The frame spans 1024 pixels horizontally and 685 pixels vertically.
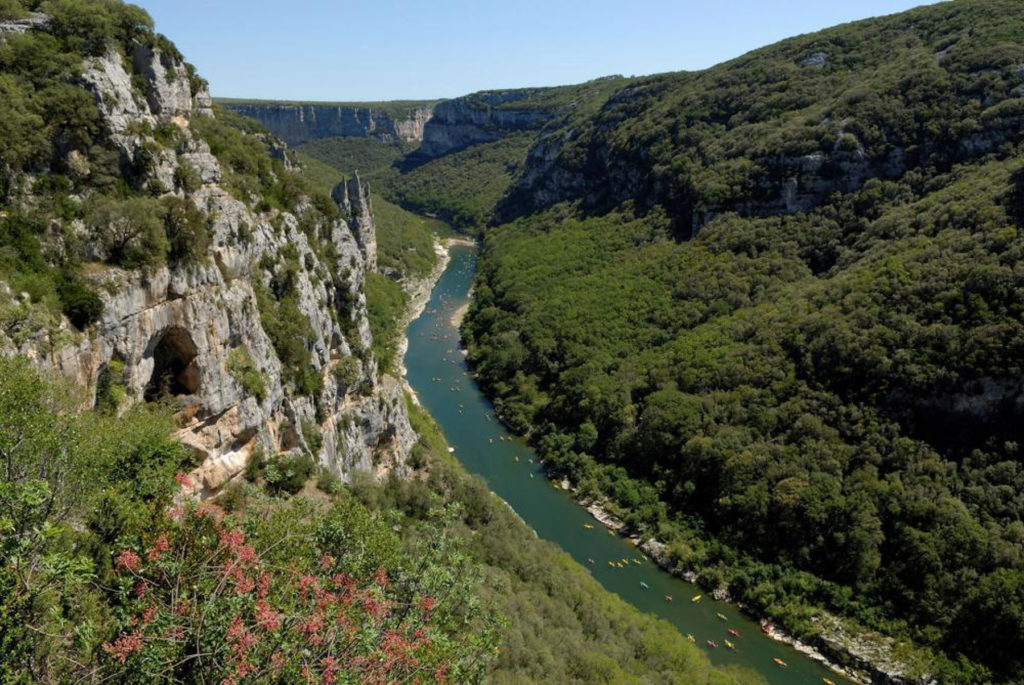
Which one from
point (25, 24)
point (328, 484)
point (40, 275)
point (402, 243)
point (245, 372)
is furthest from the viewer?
point (402, 243)

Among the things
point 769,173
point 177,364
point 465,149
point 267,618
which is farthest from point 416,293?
point 465,149

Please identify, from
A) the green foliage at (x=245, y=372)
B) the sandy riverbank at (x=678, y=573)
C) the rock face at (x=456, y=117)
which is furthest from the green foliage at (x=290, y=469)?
the rock face at (x=456, y=117)

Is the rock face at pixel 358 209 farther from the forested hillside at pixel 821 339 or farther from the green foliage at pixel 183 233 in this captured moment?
the green foliage at pixel 183 233

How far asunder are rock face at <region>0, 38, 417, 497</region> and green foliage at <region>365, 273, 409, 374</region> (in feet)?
66.0

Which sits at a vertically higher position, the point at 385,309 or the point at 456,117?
the point at 456,117

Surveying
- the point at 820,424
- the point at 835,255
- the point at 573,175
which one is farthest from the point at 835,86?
the point at 820,424

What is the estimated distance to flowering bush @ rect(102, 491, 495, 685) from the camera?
7820 millimetres

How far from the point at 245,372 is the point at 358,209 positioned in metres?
56.0

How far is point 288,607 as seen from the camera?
859 centimetres

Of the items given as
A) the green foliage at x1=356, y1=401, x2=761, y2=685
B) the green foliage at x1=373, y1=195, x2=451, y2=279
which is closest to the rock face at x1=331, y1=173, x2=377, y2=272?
the green foliage at x1=373, y1=195, x2=451, y2=279

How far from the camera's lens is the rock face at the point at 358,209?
69688 mm

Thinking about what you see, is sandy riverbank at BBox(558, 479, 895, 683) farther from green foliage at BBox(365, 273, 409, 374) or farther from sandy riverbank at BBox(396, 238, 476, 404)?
green foliage at BBox(365, 273, 409, 374)

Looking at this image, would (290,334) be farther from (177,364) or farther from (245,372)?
(177,364)

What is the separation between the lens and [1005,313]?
34031mm
